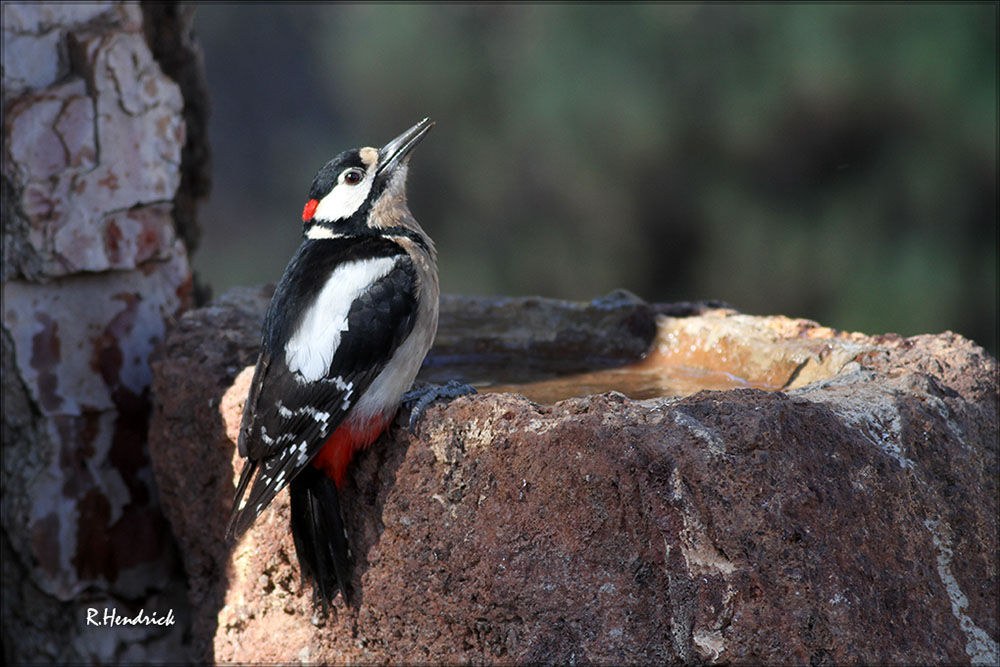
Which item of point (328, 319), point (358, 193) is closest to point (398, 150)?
point (358, 193)

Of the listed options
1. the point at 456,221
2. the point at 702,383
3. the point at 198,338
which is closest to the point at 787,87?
the point at 456,221

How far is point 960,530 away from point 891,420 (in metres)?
0.33

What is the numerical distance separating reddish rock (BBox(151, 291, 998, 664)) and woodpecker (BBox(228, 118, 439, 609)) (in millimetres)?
78

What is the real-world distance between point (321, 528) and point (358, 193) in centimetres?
102

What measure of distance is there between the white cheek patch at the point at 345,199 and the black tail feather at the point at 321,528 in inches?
33.9

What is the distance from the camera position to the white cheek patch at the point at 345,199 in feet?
9.97

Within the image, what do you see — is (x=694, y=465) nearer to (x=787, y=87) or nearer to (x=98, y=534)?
(x=98, y=534)

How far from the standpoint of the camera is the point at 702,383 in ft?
10.7

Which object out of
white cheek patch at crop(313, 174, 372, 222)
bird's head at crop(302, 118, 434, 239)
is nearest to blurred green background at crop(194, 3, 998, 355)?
bird's head at crop(302, 118, 434, 239)

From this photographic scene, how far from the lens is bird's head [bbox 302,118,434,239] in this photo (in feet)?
9.95

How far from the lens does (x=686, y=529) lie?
2150 millimetres
